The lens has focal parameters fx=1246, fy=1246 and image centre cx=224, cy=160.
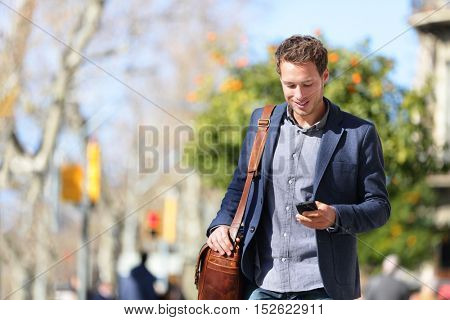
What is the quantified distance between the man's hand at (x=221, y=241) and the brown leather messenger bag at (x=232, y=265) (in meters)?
0.02

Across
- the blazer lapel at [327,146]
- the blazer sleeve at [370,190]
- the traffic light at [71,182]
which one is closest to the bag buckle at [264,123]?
the blazer lapel at [327,146]

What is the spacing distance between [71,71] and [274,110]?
18292mm

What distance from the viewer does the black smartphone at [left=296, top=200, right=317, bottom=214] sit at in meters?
4.23

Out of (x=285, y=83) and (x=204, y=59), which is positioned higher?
(x=204, y=59)

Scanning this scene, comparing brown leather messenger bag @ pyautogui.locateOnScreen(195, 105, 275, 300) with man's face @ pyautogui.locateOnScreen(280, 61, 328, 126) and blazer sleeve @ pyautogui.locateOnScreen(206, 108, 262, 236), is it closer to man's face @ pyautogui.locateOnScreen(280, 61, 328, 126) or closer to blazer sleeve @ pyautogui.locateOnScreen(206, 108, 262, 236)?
blazer sleeve @ pyautogui.locateOnScreen(206, 108, 262, 236)

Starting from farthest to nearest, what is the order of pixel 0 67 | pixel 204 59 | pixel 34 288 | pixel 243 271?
1. pixel 204 59
2. pixel 34 288
3. pixel 0 67
4. pixel 243 271

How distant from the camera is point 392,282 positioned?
12953mm

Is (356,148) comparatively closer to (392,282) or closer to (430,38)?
(392,282)

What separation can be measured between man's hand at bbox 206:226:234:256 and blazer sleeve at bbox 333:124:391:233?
41cm

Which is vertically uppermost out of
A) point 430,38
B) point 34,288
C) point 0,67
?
point 430,38

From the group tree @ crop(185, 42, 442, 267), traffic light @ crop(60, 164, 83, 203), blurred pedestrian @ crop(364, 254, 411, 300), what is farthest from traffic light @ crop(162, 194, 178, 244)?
blurred pedestrian @ crop(364, 254, 411, 300)

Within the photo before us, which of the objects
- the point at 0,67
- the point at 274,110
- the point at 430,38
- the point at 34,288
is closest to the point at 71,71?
the point at 0,67

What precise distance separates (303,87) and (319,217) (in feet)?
1.62

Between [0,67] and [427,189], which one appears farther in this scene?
[427,189]
